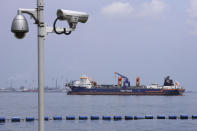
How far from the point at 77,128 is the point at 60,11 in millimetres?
51224

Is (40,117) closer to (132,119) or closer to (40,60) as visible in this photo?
(40,60)

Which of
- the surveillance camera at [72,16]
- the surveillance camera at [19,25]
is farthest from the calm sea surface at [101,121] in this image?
the surveillance camera at [19,25]

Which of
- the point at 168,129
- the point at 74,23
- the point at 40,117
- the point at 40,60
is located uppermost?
the point at 74,23

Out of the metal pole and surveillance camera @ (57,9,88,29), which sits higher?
surveillance camera @ (57,9,88,29)

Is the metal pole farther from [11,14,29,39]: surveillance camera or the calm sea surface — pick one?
the calm sea surface

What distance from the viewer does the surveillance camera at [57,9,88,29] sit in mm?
6691

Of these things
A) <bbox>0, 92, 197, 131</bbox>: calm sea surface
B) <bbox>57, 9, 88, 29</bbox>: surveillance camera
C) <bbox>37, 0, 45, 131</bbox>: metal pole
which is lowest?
<bbox>0, 92, 197, 131</bbox>: calm sea surface

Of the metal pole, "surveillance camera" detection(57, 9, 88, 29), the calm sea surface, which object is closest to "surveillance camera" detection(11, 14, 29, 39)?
the metal pole

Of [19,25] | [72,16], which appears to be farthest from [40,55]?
[72,16]

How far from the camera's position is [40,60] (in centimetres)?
643

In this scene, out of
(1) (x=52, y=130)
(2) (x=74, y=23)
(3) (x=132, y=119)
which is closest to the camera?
(2) (x=74, y=23)

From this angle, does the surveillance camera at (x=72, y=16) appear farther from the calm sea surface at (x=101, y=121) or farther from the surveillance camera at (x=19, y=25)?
the calm sea surface at (x=101, y=121)

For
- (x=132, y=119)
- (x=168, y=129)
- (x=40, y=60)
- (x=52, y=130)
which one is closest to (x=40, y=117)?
(x=40, y=60)

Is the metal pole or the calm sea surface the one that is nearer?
the metal pole
